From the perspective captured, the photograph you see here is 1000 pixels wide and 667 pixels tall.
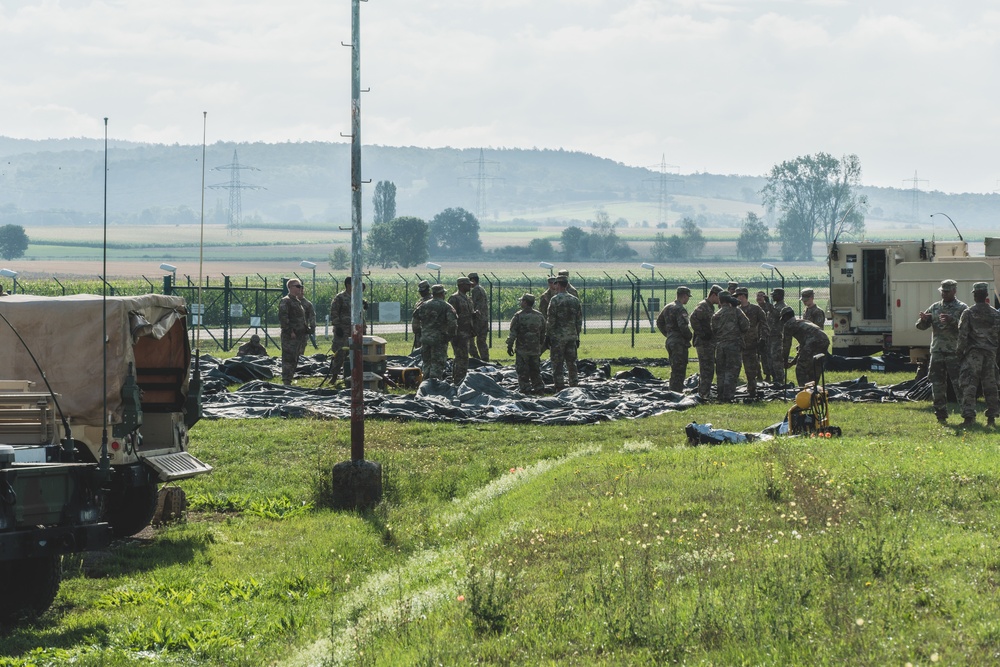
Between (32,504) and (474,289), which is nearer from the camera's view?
(32,504)

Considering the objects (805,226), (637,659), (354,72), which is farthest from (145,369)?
(805,226)

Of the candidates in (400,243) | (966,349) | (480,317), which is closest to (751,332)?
(480,317)

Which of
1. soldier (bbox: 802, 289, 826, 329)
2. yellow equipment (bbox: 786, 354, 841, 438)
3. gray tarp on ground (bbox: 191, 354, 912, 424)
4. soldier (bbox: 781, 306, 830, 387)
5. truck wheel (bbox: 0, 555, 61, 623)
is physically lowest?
truck wheel (bbox: 0, 555, 61, 623)

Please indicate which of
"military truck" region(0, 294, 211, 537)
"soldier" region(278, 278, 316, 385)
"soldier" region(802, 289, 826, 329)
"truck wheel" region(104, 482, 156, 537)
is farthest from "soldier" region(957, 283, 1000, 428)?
"soldier" region(278, 278, 316, 385)

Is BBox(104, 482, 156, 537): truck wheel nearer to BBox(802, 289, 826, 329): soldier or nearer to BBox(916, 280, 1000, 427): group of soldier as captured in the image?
BBox(916, 280, 1000, 427): group of soldier

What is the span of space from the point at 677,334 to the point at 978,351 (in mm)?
6881

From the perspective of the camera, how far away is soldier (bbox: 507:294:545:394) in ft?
80.7

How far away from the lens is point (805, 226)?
199 metres

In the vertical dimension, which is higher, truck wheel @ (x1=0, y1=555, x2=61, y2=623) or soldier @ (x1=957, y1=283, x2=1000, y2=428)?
soldier @ (x1=957, y1=283, x2=1000, y2=428)

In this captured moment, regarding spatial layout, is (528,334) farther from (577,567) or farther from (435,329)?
(577,567)

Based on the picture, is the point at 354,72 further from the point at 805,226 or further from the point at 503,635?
the point at 805,226

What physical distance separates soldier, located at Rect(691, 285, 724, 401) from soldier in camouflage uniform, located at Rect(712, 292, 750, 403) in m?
0.10

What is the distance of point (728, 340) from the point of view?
2305 cm

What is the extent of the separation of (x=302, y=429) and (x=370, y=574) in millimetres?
9043
